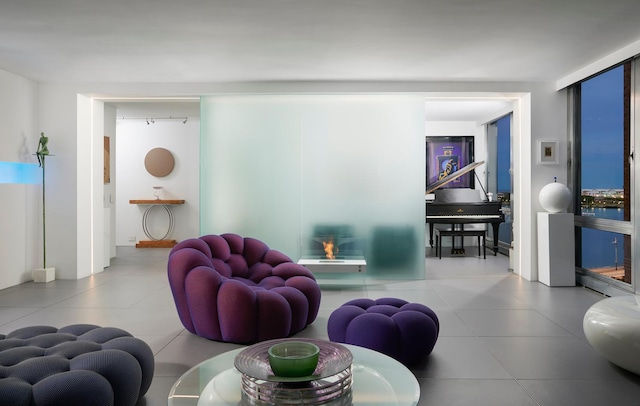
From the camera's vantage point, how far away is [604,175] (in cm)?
559

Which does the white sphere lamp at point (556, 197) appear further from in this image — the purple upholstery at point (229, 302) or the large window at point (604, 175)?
the purple upholstery at point (229, 302)

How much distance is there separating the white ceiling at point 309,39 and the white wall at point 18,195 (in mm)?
310

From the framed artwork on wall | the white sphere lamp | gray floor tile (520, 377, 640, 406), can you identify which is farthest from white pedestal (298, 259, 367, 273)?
the framed artwork on wall

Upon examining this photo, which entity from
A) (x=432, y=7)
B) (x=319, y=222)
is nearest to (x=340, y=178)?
(x=319, y=222)

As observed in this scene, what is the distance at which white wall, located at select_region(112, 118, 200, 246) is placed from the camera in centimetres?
1009

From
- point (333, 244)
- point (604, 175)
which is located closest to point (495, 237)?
point (604, 175)

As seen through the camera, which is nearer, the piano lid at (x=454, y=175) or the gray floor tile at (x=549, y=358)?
the gray floor tile at (x=549, y=358)

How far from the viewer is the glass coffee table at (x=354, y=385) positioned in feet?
5.94

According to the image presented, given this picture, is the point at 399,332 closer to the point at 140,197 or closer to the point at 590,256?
the point at 590,256

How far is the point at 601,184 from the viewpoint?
568 cm

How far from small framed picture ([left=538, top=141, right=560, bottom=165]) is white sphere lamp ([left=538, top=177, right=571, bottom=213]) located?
15.3 inches

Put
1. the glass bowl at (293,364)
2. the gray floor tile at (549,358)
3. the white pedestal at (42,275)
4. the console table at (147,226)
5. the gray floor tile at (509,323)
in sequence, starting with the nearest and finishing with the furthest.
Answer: the glass bowl at (293,364) < the gray floor tile at (549,358) < the gray floor tile at (509,323) < the white pedestal at (42,275) < the console table at (147,226)

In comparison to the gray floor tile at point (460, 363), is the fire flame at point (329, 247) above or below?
above

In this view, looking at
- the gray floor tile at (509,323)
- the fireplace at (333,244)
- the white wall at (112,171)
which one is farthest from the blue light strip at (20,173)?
the gray floor tile at (509,323)
